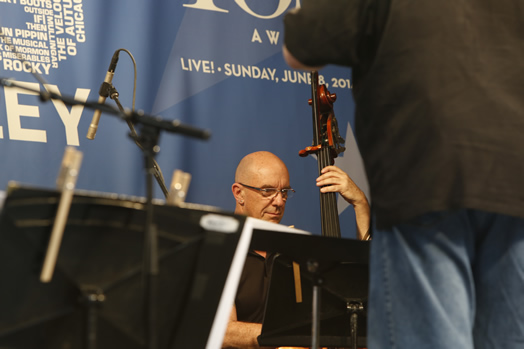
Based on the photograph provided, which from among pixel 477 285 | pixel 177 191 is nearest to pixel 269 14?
pixel 177 191

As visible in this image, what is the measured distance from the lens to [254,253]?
2953 mm

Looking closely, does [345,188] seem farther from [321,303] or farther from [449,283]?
[449,283]

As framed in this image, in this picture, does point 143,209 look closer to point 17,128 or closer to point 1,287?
point 1,287

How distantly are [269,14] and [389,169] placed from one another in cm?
260

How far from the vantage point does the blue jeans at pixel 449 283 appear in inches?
45.0

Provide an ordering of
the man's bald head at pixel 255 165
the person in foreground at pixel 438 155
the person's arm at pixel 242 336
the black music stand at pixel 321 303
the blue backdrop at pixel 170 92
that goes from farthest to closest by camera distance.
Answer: the man's bald head at pixel 255 165, the blue backdrop at pixel 170 92, the person's arm at pixel 242 336, the black music stand at pixel 321 303, the person in foreground at pixel 438 155

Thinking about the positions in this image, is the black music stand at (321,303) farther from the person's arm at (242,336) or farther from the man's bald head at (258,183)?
the man's bald head at (258,183)

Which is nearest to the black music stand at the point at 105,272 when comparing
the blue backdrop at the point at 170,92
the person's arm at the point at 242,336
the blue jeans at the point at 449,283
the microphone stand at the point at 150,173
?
the microphone stand at the point at 150,173

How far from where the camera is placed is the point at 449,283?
1147mm

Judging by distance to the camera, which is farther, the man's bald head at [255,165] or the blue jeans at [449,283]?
the man's bald head at [255,165]

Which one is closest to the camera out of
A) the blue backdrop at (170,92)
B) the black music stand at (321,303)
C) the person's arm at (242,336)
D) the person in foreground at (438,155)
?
the person in foreground at (438,155)

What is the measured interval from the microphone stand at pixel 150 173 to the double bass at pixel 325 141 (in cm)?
143

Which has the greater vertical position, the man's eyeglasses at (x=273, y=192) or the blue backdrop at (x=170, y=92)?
the blue backdrop at (x=170, y=92)

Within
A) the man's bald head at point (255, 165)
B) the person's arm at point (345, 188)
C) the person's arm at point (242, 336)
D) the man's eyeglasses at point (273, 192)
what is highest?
the man's bald head at point (255, 165)
